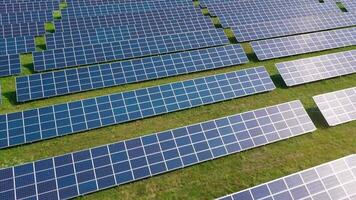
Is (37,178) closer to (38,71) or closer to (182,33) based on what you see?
(38,71)

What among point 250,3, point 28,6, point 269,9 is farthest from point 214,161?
point 28,6

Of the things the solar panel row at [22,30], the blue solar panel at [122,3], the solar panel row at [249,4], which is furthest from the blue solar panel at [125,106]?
the blue solar panel at [122,3]

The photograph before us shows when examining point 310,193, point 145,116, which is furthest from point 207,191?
point 145,116

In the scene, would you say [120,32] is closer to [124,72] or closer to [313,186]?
[124,72]

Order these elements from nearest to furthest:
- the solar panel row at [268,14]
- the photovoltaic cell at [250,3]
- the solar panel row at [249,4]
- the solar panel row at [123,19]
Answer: the solar panel row at [123,19] < the solar panel row at [268,14] < the solar panel row at [249,4] < the photovoltaic cell at [250,3]

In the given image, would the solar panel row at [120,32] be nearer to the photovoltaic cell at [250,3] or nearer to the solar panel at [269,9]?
the solar panel at [269,9]

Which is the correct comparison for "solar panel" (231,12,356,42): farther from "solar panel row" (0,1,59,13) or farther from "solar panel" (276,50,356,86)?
"solar panel row" (0,1,59,13)
